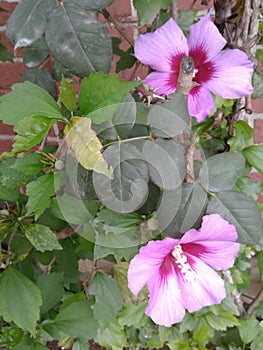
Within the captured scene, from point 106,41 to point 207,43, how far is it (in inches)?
5.7

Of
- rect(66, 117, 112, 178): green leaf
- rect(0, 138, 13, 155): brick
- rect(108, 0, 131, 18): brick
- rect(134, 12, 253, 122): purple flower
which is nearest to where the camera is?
rect(66, 117, 112, 178): green leaf

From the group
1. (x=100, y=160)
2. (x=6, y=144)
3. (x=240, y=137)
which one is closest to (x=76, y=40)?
(x=100, y=160)

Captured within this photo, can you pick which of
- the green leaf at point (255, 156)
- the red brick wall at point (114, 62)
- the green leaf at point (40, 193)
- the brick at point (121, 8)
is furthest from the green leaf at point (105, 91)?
the brick at point (121, 8)

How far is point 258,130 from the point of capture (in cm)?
133

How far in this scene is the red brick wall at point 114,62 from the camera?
1.17 m

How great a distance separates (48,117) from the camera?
1.81 feet

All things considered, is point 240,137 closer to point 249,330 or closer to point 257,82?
point 257,82

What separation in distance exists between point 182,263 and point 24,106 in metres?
0.28

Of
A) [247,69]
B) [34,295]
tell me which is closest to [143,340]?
[34,295]

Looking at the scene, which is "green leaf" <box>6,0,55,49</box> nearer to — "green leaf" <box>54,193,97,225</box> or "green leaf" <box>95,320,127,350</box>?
"green leaf" <box>54,193,97,225</box>

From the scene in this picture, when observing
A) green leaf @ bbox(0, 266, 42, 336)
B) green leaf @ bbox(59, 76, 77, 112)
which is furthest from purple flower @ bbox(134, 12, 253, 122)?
green leaf @ bbox(0, 266, 42, 336)

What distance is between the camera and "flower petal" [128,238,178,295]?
0.56 metres

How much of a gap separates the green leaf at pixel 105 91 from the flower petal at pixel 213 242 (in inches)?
6.8

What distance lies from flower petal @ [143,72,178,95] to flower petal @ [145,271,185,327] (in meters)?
0.26
